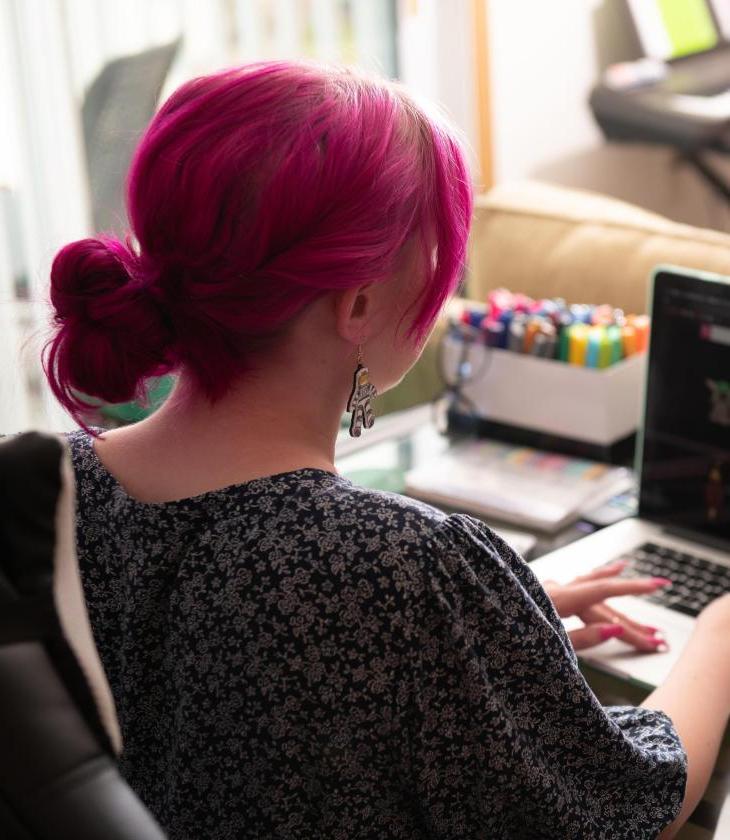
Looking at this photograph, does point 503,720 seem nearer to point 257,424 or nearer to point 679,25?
point 257,424

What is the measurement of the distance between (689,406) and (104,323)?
28.9 inches

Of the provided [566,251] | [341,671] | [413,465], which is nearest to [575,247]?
[566,251]

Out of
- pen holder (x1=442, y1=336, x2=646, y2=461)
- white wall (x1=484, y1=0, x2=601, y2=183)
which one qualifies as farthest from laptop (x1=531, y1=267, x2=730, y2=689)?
white wall (x1=484, y1=0, x2=601, y2=183)

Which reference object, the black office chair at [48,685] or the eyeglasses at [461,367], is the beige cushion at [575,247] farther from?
the black office chair at [48,685]

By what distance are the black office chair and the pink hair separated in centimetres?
33

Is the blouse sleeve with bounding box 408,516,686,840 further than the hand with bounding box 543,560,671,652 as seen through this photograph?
No

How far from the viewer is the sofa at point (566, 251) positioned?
1898mm

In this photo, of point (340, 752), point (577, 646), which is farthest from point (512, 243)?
point (340, 752)

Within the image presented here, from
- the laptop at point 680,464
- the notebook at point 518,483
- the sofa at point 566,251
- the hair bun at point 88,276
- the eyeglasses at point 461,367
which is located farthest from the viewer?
the sofa at point 566,251

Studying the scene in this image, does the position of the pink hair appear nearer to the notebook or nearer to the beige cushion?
the notebook

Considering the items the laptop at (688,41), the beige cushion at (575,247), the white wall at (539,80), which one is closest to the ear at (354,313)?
the beige cushion at (575,247)

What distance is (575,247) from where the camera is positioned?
2027mm

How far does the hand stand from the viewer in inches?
45.8

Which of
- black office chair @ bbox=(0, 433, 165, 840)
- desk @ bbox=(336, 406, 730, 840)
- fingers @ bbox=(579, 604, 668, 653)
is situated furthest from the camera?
fingers @ bbox=(579, 604, 668, 653)
